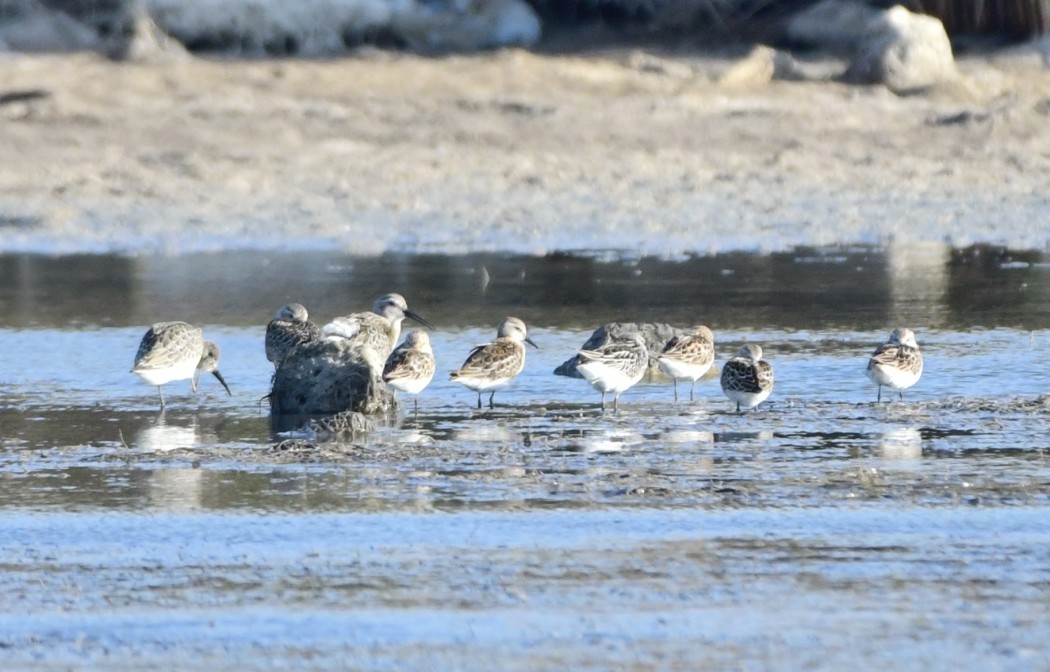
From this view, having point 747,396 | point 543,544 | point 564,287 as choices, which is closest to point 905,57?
point 564,287

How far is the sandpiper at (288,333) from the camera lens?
13578 mm

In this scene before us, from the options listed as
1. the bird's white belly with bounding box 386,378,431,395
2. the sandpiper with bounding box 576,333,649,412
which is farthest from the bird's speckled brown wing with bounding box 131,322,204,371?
the sandpiper with bounding box 576,333,649,412

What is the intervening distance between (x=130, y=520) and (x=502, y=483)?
5.79ft

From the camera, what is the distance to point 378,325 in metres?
14.7

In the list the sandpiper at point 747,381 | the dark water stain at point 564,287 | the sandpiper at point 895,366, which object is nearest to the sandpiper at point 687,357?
the sandpiper at point 747,381

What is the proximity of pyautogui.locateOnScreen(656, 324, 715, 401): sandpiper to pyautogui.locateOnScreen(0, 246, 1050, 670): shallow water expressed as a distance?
0.74 ft

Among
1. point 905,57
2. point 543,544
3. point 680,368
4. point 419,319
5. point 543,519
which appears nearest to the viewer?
point 543,544

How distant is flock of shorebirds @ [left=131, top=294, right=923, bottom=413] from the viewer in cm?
1177

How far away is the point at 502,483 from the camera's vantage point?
9.57 meters

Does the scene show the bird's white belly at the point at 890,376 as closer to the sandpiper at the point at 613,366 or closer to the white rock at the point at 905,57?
the sandpiper at the point at 613,366

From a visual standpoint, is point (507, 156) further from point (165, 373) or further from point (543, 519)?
point (543, 519)

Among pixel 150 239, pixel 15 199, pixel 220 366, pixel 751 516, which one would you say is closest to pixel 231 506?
pixel 751 516

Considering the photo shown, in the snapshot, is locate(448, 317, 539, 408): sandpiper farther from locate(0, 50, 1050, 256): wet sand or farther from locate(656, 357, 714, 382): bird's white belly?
locate(0, 50, 1050, 256): wet sand

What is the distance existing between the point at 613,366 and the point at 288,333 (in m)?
2.80
